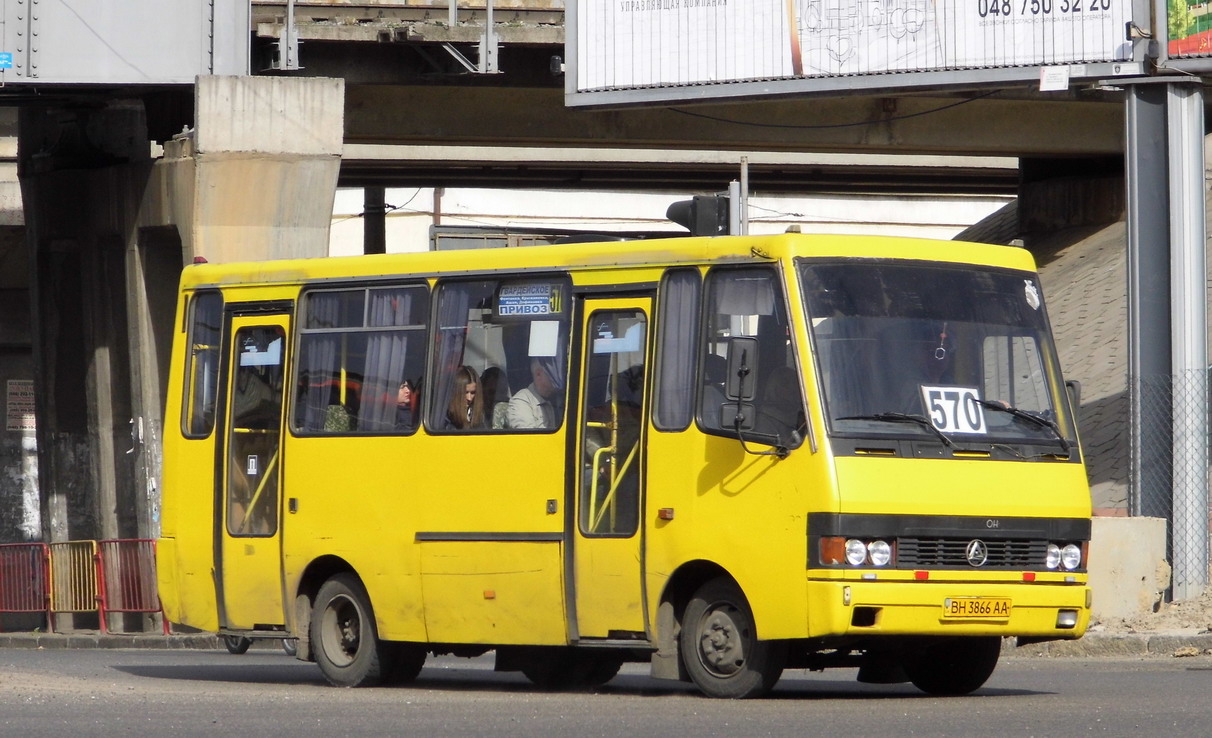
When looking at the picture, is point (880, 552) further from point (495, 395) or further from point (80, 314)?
point (80, 314)

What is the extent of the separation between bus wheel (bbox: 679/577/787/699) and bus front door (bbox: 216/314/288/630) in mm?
3597

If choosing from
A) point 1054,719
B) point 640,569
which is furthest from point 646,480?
point 1054,719

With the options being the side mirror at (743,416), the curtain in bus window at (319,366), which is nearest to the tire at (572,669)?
the curtain in bus window at (319,366)

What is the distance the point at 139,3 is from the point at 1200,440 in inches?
479

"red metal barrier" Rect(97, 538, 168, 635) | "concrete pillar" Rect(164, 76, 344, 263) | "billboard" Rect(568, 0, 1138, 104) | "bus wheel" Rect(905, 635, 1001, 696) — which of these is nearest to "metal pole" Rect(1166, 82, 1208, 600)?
"billboard" Rect(568, 0, 1138, 104)

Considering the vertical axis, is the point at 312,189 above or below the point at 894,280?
above

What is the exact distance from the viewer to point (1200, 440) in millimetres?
20078

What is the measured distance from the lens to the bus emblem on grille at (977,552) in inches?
444

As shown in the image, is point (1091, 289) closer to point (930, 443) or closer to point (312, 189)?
point (312, 189)

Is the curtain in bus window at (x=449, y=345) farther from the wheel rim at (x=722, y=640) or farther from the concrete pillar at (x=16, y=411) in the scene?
the concrete pillar at (x=16, y=411)

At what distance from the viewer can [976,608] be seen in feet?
36.8

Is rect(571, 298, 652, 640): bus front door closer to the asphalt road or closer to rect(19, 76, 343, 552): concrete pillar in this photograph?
the asphalt road

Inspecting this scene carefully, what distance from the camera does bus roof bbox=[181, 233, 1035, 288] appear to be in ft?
38.3

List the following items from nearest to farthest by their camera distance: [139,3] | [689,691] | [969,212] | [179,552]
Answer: [689,691], [179,552], [139,3], [969,212]
